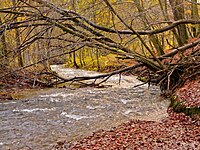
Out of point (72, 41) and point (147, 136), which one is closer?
point (147, 136)

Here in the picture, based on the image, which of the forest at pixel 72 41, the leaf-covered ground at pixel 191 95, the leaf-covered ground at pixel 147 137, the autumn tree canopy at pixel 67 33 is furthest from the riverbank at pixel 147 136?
the autumn tree canopy at pixel 67 33

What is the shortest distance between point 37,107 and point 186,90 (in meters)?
5.50

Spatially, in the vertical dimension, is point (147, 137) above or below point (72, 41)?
below

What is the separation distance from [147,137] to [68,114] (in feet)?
13.3

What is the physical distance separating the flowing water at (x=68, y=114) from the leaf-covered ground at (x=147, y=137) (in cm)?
60

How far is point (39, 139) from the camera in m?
7.07

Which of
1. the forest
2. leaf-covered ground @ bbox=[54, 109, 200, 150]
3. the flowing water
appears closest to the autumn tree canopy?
the forest

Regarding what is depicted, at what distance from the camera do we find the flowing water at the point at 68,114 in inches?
286

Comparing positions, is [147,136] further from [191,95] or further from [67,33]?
[67,33]

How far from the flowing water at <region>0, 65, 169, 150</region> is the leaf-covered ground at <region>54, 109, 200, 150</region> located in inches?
23.5

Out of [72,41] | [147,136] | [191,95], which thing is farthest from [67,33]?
[191,95]

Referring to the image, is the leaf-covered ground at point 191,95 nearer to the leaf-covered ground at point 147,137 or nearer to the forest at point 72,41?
the forest at point 72,41

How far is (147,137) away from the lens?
6.16 m

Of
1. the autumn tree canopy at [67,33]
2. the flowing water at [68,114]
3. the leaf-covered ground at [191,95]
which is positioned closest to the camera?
the autumn tree canopy at [67,33]
